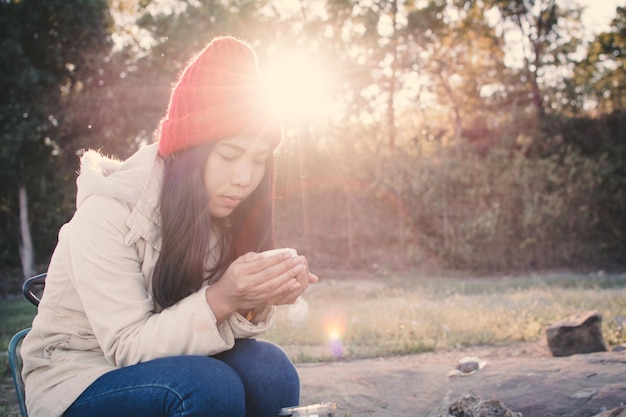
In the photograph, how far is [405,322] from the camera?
21.5 ft

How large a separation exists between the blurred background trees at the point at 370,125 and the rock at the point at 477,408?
389 inches

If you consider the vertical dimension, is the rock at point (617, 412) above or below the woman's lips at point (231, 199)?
below

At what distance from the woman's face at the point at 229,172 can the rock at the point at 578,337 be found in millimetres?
3699

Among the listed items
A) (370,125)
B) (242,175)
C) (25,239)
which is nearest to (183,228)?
(242,175)

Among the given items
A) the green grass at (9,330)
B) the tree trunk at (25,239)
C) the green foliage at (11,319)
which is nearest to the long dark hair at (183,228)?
the green grass at (9,330)

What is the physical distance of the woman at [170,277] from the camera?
189 cm

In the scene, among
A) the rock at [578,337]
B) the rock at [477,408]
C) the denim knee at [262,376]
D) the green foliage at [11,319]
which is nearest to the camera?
the denim knee at [262,376]

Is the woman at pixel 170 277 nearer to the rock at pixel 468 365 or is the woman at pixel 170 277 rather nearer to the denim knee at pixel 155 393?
the denim knee at pixel 155 393

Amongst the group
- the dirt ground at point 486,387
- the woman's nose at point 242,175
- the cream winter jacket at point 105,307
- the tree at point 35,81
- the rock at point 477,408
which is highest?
the tree at point 35,81

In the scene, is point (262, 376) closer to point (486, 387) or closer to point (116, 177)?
point (116, 177)

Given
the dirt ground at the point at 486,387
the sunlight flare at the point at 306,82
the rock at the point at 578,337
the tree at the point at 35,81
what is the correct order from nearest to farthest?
the dirt ground at the point at 486,387 → the rock at the point at 578,337 → the tree at the point at 35,81 → the sunlight flare at the point at 306,82

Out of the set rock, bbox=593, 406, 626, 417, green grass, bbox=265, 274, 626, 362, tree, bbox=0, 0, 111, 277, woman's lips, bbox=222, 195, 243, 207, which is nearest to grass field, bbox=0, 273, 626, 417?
green grass, bbox=265, 274, 626, 362

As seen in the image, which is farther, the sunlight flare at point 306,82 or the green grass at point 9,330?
the sunlight flare at point 306,82

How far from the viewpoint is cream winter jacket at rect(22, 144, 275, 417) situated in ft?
6.23
